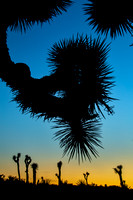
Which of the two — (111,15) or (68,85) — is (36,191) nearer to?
(68,85)

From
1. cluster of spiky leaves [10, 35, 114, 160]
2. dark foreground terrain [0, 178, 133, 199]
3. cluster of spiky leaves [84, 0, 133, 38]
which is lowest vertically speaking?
dark foreground terrain [0, 178, 133, 199]

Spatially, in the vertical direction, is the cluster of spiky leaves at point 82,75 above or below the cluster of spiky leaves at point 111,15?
below

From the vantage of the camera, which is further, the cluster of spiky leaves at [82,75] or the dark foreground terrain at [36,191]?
the cluster of spiky leaves at [82,75]

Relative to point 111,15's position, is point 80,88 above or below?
below

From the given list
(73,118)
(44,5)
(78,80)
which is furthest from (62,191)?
(44,5)

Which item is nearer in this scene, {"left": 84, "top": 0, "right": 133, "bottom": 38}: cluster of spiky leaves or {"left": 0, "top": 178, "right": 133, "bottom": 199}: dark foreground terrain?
{"left": 0, "top": 178, "right": 133, "bottom": 199}: dark foreground terrain

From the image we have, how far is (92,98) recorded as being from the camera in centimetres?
358

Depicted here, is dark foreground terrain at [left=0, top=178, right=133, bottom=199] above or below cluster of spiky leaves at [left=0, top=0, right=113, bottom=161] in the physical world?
below

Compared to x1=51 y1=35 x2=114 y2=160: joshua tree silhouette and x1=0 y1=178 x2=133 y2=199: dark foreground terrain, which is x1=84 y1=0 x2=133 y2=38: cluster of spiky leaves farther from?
x1=0 y1=178 x2=133 y2=199: dark foreground terrain

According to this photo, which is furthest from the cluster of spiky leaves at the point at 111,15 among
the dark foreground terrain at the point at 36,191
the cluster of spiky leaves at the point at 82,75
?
the dark foreground terrain at the point at 36,191

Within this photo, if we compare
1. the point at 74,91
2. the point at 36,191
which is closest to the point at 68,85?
the point at 74,91

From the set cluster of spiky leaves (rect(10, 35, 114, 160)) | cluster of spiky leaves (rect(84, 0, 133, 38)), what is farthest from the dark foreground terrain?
cluster of spiky leaves (rect(84, 0, 133, 38))

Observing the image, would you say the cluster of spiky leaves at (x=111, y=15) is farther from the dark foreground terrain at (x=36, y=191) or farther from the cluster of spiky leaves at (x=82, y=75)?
the dark foreground terrain at (x=36, y=191)

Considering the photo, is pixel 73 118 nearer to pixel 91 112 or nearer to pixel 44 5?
pixel 91 112
